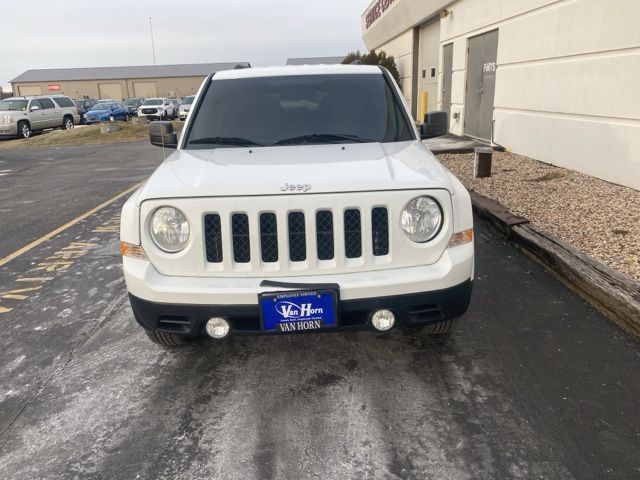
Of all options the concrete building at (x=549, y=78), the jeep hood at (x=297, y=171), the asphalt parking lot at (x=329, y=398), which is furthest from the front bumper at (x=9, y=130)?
the jeep hood at (x=297, y=171)

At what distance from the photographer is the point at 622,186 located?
23.0 feet

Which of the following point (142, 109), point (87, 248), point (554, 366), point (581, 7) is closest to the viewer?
point (554, 366)

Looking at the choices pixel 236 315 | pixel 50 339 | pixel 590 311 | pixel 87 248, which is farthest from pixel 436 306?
pixel 87 248

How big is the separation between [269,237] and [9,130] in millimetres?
25105

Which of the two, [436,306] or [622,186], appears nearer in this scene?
[436,306]

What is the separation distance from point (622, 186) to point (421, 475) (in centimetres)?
620

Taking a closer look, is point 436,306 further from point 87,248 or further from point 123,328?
point 87,248

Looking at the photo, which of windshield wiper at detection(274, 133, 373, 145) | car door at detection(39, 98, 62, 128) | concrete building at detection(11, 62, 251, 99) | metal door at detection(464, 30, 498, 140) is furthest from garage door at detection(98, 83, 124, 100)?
windshield wiper at detection(274, 133, 373, 145)

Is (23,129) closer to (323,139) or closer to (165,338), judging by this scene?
(323,139)

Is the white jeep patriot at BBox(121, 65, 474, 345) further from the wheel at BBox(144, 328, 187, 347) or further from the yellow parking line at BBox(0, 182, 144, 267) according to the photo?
the yellow parking line at BBox(0, 182, 144, 267)

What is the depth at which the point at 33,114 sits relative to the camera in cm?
2464

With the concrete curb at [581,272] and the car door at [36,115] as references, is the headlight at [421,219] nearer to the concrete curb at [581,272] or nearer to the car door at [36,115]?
the concrete curb at [581,272]

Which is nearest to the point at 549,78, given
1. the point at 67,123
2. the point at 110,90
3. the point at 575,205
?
the point at 575,205

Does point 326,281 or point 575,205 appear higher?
point 326,281
